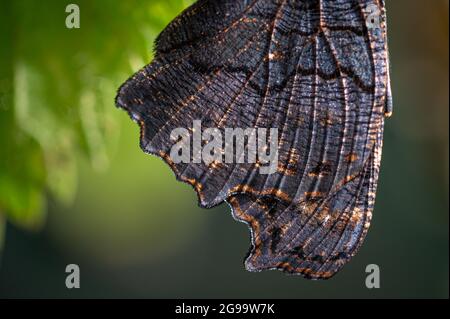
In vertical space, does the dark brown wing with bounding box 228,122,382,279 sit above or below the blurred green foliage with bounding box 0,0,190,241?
below

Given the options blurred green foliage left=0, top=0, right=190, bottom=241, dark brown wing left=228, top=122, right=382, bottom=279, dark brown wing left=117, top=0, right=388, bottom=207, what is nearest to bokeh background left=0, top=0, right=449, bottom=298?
blurred green foliage left=0, top=0, right=190, bottom=241

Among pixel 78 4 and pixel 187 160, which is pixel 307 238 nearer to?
pixel 187 160

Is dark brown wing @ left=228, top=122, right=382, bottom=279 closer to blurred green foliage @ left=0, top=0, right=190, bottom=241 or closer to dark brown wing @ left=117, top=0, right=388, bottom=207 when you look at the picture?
dark brown wing @ left=117, top=0, right=388, bottom=207

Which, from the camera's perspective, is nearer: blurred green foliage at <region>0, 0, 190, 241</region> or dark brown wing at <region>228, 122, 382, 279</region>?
dark brown wing at <region>228, 122, 382, 279</region>
